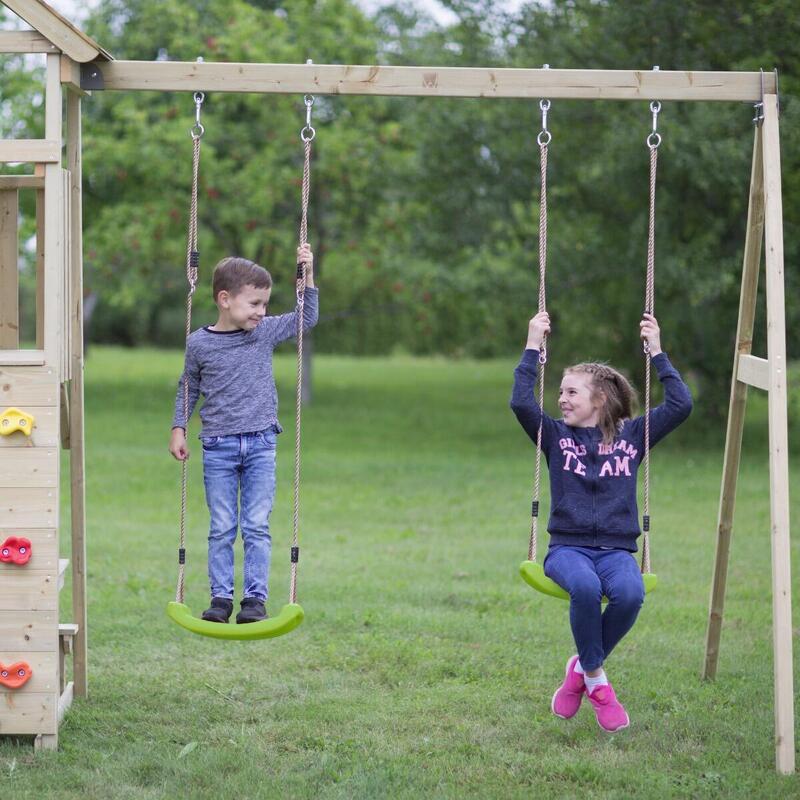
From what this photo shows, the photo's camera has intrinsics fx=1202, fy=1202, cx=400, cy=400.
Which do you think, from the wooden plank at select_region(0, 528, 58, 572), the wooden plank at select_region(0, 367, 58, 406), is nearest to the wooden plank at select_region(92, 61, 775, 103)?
the wooden plank at select_region(0, 367, 58, 406)

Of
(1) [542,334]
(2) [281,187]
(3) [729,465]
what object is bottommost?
(3) [729,465]

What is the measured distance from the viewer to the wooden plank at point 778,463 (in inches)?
191

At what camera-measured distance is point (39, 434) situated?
503 cm

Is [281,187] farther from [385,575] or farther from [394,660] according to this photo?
[394,660]

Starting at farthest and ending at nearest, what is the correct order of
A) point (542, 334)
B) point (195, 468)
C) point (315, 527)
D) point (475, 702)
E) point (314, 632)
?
point (195, 468)
point (315, 527)
point (314, 632)
point (475, 702)
point (542, 334)

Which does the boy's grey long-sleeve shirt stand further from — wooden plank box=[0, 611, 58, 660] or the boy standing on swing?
wooden plank box=[0, 611, 58, 660]

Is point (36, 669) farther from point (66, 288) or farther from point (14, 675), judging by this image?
point (66, 288)

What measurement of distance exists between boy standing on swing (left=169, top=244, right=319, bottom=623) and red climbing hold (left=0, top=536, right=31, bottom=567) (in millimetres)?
749

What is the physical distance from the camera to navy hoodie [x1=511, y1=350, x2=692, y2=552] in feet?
17.1

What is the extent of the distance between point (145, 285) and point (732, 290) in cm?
1106

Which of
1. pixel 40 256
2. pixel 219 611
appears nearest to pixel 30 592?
pixel 219 611

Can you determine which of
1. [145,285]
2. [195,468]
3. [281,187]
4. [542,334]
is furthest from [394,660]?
[145,285]

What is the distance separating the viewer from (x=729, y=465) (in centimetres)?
594

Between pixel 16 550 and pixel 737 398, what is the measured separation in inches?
134
